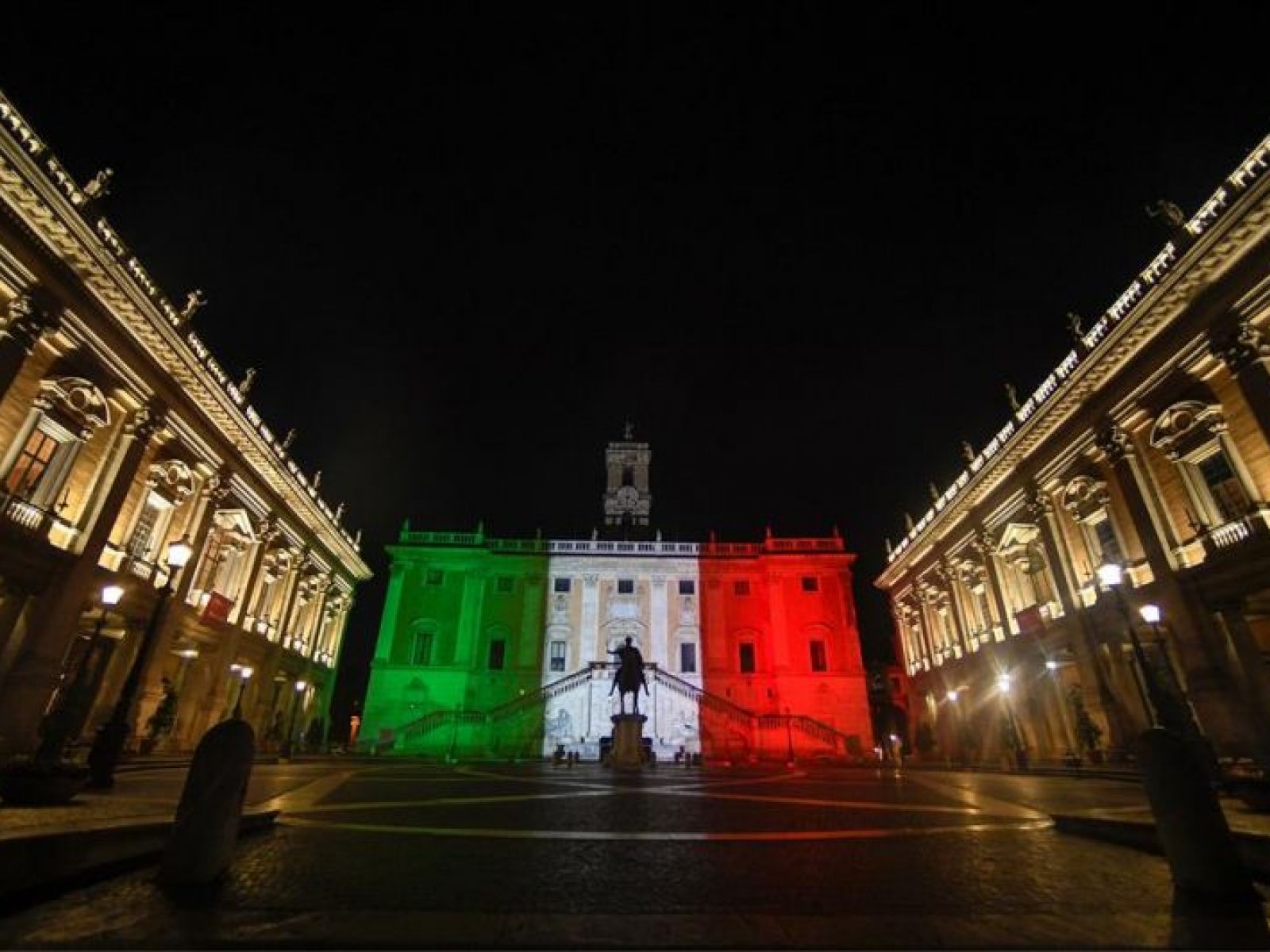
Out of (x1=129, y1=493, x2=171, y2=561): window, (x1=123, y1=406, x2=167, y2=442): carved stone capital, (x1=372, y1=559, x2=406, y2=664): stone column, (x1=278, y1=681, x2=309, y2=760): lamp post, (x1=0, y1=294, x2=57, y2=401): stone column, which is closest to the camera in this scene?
(x1=0, y1=294, x2=57, y2=401): stone column

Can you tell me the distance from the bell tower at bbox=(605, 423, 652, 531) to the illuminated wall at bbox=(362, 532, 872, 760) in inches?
386

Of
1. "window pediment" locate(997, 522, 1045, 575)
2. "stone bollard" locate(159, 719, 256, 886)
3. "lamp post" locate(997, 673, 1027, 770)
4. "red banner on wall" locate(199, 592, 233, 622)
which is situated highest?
"window pediment" locate(997, 522, 1045, 575)

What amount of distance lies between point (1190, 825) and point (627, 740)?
18.6 m

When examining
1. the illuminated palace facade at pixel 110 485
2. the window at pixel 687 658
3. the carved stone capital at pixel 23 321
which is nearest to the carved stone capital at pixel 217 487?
the illuminated palace facade at pixel 110 485

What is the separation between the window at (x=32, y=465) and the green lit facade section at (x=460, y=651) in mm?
23681

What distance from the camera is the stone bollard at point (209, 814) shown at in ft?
12.7

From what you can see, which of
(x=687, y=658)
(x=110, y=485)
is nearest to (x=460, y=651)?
(x=687, y=658)

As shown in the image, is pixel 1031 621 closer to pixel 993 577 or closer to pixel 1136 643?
pixel 993 577

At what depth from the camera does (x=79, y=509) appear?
56.1ft

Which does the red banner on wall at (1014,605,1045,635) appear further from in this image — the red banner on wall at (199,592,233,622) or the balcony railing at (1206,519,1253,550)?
the red banner on wall at (199,592,233,622)

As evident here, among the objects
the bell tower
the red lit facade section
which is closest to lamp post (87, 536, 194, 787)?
the red lit facade section

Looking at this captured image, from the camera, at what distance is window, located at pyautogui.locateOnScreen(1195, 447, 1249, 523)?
52.9ft

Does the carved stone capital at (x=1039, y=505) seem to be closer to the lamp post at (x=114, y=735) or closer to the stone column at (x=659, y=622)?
the stone column at (x=659, y=622)

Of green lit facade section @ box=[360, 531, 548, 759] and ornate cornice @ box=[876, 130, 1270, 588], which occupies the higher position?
ornate cornice @ box=[876, 130, 1270, 588]
